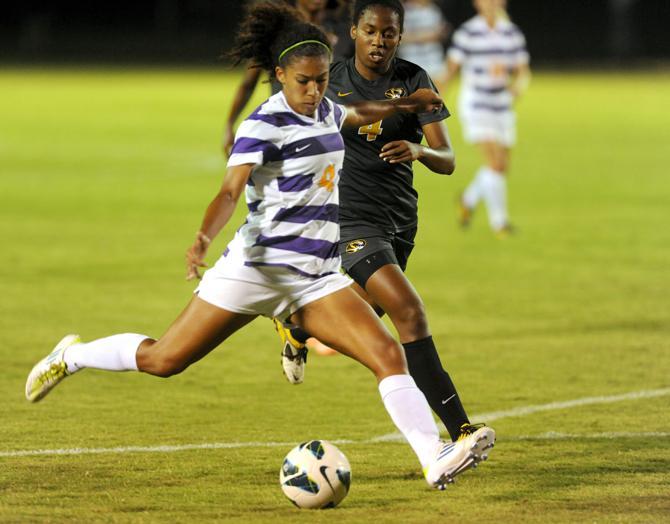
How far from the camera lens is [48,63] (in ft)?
148

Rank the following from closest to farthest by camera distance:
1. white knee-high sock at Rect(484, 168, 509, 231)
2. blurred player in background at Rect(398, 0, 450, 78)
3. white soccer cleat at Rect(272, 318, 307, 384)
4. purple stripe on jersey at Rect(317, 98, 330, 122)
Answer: purple stripe on jersey at Rect(317, 98, 330, 122)
white soccer cleat at Rect(272, 318, 307, 384)
white knee-high sock at Rect(484, 168, 509, 231)
blurred player in background at Rect(398, 0, 450, 78)

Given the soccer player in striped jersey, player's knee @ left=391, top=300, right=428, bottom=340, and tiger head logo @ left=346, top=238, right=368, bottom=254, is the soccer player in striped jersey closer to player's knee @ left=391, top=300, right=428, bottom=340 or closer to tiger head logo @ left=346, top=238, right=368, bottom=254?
A: tiger head logo @ left=346, top=238, right=368, bottom=254

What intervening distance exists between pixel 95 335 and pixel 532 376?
3147 millimetres

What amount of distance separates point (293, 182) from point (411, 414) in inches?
44.0

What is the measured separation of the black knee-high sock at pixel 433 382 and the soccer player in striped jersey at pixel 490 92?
8.85 meters

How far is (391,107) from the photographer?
6.84m

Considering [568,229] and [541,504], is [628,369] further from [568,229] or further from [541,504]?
[568,229]

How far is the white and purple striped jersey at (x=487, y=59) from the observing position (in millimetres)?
15867

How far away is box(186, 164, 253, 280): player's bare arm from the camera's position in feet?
18.7

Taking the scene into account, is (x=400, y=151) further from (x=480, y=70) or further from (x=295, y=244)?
(x=480, y=70)

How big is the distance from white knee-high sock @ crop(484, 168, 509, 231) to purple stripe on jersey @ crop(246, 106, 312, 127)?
9.43 meters

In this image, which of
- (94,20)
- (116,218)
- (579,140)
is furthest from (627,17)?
(116,218)

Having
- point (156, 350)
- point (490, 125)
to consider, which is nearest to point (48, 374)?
point (156, 350)

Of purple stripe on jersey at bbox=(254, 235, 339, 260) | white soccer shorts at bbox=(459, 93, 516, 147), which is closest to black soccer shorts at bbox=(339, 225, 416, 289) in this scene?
purple stripe on jersey at bbox=(254, 235, 339, 260)
